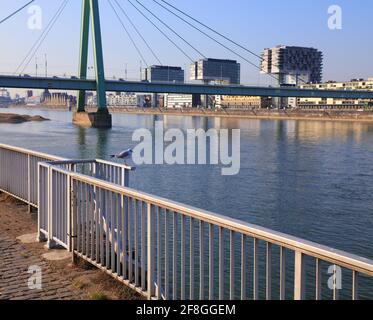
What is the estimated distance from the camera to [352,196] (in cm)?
1530

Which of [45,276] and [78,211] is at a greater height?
[78,211]

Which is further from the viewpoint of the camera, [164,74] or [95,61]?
[164,74]

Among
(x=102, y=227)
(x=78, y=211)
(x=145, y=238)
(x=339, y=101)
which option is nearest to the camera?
(x=102, y=227)

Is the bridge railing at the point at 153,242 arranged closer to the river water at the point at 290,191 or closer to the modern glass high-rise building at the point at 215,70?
the river water at the point at 290,191

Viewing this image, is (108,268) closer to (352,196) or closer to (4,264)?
(4,264)

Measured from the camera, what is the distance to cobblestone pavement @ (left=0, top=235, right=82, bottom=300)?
3873 millimetres

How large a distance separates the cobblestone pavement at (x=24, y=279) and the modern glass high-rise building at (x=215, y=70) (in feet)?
454

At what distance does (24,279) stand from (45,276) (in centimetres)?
17

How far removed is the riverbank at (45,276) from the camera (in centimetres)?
388

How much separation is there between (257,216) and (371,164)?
1320cm

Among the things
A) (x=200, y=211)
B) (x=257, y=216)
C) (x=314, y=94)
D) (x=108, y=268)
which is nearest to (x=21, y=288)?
(x=108, y=268)

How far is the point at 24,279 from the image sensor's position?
4.22 m

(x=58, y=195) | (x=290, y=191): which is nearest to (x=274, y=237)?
(x=58, y=195)

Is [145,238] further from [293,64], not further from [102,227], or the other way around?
[293,64]
